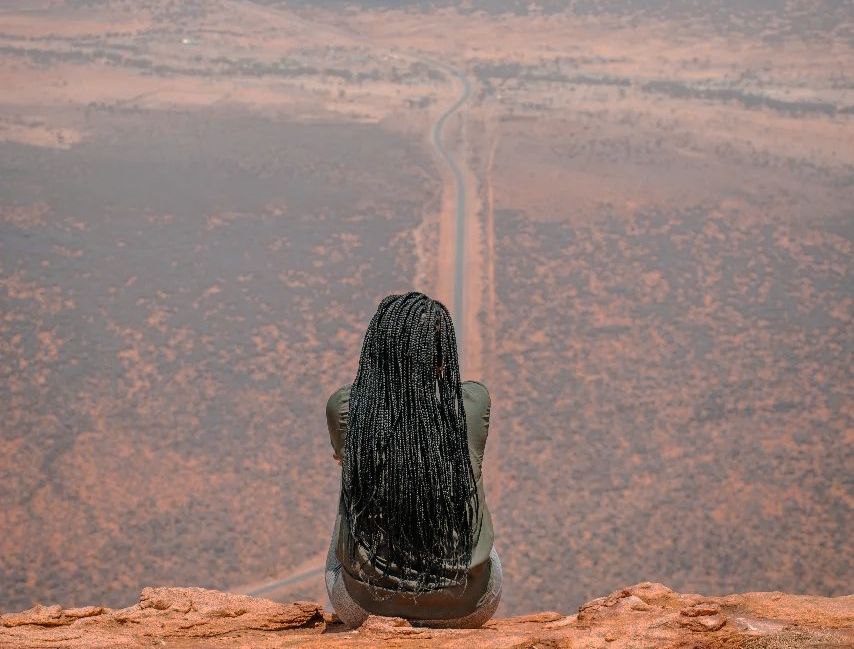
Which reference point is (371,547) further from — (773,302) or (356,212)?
(356,212)

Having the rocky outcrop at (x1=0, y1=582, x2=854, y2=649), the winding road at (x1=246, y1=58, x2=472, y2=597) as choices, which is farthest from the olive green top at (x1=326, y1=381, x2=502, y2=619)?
the winding road at (x1=246, y1=58, x2=472, y2=597)

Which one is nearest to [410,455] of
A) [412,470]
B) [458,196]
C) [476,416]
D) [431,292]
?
[412,470]

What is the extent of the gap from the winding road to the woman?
897 centimetres

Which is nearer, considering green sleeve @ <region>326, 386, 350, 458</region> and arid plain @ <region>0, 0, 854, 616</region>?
green sleeve @ <region>326, 386, 350, 458</region>

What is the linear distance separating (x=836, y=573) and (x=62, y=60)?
1165 inches

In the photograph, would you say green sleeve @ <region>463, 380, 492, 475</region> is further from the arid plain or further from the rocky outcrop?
the arid plain

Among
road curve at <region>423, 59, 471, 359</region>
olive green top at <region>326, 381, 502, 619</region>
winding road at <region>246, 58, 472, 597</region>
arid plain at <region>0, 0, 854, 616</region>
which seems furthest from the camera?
road curve at <region>423, 59, 471, 359</region>

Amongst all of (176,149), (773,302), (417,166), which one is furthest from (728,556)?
(176,149)

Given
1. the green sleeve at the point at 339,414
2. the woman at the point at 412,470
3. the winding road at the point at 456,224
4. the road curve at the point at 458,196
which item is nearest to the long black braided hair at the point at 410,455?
the woman at the point at 412,470

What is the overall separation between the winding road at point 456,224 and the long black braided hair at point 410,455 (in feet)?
29.9

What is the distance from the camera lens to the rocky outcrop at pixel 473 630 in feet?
17.5

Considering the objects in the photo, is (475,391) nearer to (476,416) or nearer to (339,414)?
(476,416)

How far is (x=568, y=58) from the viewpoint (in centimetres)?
3806

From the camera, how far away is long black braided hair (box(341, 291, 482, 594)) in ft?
16.3
